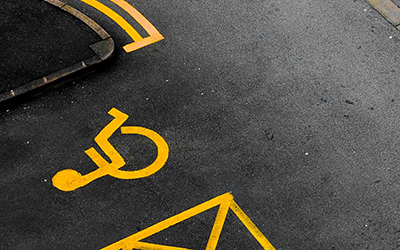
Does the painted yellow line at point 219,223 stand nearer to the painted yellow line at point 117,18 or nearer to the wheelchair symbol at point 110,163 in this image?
the wheelchair symbol at point 110,163

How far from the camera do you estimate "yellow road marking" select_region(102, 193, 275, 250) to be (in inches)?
262

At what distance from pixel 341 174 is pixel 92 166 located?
11.0ft

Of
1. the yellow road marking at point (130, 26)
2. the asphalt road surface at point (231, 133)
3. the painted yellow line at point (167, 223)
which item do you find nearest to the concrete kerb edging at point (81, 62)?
the asphalt road surface at point (231, 133)

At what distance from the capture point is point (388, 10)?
32.2 feet

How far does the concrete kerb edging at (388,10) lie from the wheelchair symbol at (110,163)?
4.77 metres

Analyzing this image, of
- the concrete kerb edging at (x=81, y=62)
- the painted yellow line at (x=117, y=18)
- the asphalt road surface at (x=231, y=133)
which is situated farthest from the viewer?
the painted yellow line at (x=117, y=18)

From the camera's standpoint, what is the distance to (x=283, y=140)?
7.80 metres

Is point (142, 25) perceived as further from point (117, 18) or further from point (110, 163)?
point (110, 163)

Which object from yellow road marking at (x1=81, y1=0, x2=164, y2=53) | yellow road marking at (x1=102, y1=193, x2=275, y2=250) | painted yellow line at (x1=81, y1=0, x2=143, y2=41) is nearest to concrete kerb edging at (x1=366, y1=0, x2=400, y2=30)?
yellow road marking at (x1=81, y1=0, x2=164, y2=53)

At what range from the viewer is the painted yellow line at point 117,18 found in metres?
9.06

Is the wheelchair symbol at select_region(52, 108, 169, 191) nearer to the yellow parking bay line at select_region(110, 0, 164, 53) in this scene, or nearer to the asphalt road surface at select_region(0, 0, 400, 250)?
the asphalt road surface at select_region(0, 0, 400, 250)

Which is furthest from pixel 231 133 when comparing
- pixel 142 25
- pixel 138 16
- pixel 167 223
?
pixel 138 16

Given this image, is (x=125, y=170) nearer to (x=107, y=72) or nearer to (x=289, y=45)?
(x=107, y=72)

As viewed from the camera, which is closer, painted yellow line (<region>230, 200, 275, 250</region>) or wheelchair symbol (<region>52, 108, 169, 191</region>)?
painted yellow line (<region>230, 200, 275, 250</region>)
